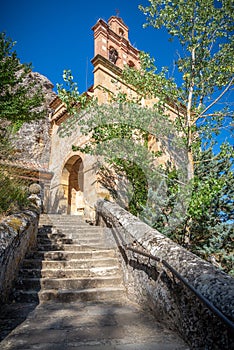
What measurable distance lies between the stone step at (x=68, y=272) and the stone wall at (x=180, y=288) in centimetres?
37

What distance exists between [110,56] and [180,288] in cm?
1269

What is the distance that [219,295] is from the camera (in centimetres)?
148

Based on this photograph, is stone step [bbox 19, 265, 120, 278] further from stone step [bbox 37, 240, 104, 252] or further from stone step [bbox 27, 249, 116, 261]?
stone step [bbox 37, 240, 104, 252]

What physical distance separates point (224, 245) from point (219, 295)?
4.43m

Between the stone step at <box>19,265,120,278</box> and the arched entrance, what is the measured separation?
7.76 m

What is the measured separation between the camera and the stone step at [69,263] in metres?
3.65

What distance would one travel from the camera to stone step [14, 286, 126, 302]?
2.96 m

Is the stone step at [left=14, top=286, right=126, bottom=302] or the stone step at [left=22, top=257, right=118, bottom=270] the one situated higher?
the stone step at [left=22, top=257, right=118, bottom=270]

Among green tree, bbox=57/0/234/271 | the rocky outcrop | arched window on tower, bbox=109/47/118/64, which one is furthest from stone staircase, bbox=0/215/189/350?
arched window on tower, bbox=109/47/118/64

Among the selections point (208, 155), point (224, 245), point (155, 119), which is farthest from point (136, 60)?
point (224, 245)

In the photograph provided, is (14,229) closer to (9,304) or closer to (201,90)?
(9,304)

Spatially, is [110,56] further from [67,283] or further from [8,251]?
[8,251]

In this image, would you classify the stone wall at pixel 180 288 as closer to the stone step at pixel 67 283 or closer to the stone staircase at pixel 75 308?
the stone staircase at pixel 75 308

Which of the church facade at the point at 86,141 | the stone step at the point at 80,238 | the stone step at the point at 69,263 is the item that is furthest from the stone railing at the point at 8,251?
the church facade at the point at 86,141
